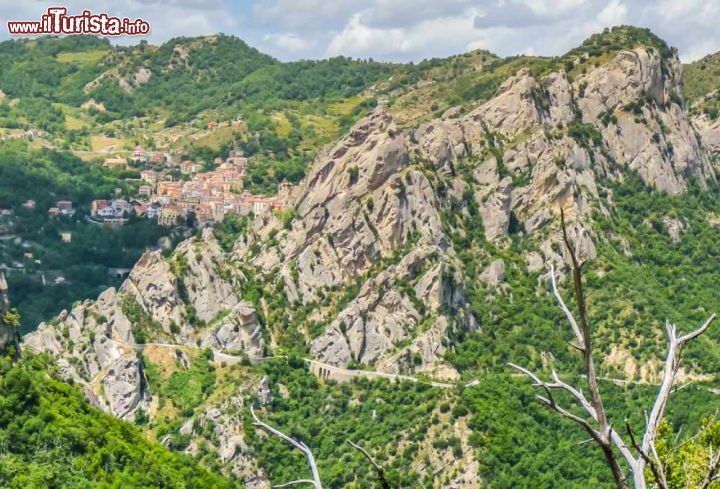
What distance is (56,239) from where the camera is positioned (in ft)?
381

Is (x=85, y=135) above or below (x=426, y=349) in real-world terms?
above

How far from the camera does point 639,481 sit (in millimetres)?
9070

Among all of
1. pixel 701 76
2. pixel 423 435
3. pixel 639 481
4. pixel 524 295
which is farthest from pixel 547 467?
pixel 701 76

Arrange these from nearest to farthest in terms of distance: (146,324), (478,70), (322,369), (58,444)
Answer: (58,444) < (322,369) < (146,324) < (478,70)

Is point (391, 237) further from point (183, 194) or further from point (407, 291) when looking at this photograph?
point (183, 194)

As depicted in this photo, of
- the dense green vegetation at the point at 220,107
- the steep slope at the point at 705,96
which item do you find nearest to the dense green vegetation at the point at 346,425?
the steep slope at the point at 705,96

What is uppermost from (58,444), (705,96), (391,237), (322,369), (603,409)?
(705,96)

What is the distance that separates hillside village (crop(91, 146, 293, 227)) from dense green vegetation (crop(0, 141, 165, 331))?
1.82m

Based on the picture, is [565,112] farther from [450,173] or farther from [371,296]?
[371,296]

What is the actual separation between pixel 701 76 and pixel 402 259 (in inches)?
2395

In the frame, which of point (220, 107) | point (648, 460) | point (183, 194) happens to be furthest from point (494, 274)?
point (220, 107)

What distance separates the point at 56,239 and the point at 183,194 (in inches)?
440

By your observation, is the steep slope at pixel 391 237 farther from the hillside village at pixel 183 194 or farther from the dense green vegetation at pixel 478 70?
the hillside village at pixel 183 194

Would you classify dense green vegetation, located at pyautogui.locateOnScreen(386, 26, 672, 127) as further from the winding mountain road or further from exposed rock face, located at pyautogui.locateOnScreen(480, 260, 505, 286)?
the winding mountain road
